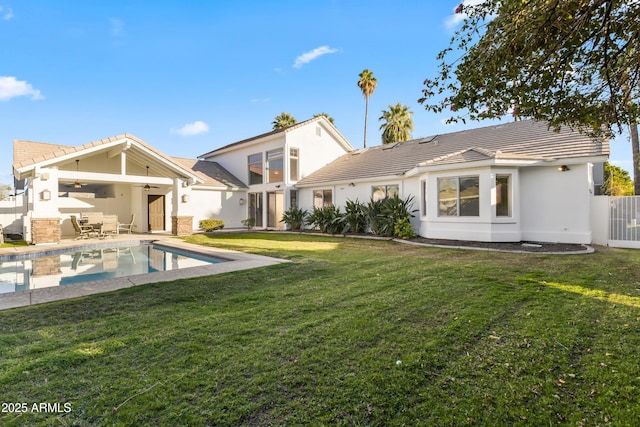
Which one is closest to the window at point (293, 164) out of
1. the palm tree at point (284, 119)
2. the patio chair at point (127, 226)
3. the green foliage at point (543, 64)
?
the patio chair at point (127, 226)

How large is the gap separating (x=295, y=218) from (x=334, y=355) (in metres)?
16.9

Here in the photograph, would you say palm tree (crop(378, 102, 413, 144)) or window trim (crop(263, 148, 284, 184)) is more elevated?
palm tree (crop(378, 102, 413, 144))

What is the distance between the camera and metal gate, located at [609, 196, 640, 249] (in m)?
11.3

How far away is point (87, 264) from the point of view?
10461mm

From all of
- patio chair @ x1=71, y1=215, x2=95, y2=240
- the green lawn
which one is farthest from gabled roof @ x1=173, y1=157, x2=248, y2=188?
the green lawn

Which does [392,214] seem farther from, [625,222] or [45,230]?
[45,230]

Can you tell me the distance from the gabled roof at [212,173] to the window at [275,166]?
104 inches

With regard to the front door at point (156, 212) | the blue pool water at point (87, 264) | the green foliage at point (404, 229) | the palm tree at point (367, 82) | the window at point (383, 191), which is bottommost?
the blue pool water at point (87, 264)

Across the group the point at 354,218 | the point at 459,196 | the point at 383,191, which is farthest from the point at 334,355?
the point at 383,191

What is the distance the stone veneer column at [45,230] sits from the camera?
13539mm

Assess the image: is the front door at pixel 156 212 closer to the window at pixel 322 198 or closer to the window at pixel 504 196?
the window at pixel 322 198

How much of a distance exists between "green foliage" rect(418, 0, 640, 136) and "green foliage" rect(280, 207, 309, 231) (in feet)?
51.7

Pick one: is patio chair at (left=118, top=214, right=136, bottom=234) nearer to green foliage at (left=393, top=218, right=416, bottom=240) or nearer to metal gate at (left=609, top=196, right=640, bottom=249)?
green foliage at (left=393, top=218, right=416, bottom=240)

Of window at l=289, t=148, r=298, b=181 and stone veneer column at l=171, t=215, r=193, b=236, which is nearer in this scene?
stone veneer column at l=171, t=215, r=193, b=236
